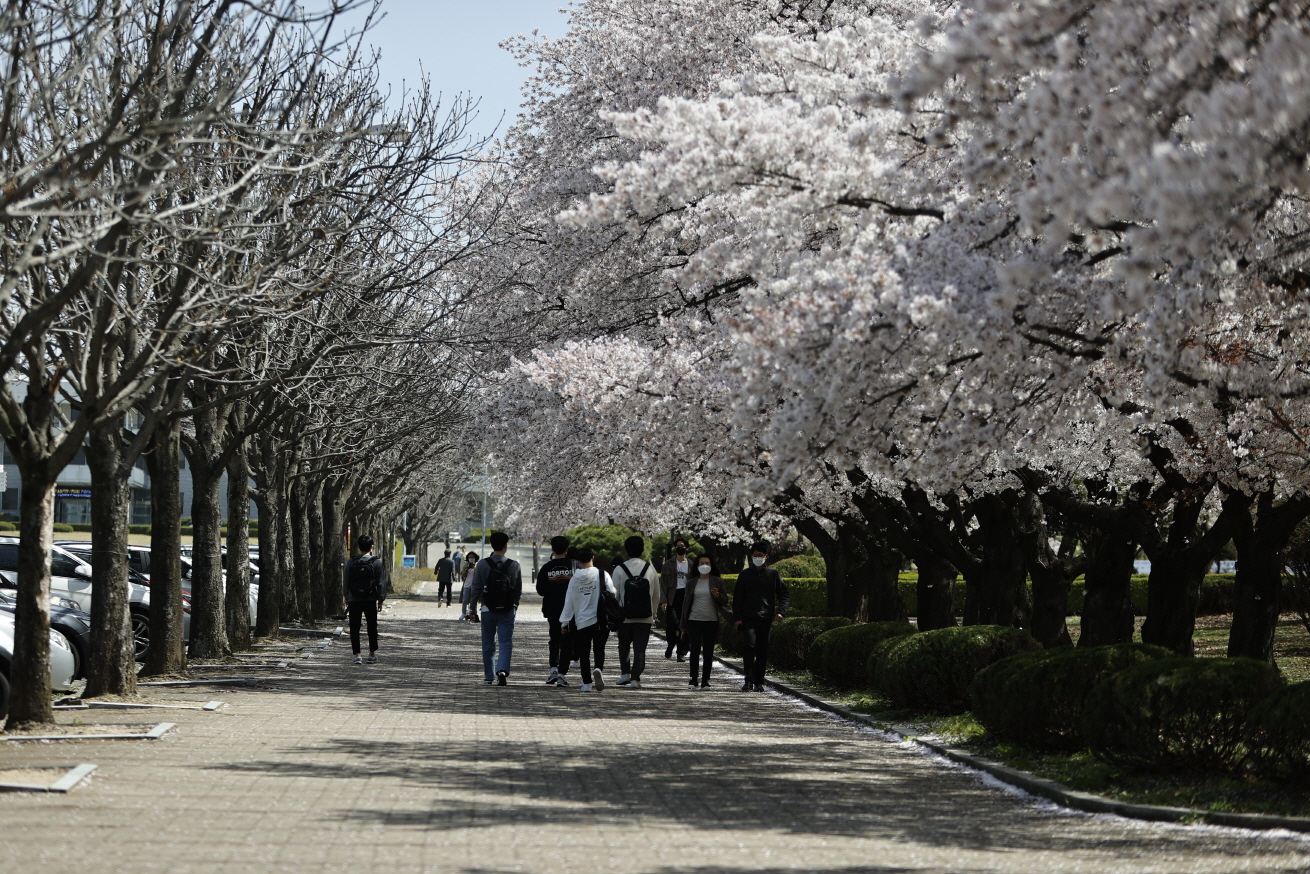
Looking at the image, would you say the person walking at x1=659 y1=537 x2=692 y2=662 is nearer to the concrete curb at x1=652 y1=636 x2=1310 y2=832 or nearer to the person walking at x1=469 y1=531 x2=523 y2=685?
the person walking at x1=469 y1=531 x2=523 y2=685

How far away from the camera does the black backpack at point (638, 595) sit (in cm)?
1883

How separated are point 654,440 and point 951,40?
8131 mm

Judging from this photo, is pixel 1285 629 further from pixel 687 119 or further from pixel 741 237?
pixel 687 119

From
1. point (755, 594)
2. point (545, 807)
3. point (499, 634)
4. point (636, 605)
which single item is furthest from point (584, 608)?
point (545, 807)

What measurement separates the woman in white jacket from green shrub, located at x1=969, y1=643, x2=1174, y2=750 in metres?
6.84

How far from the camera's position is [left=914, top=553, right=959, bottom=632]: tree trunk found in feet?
66.4

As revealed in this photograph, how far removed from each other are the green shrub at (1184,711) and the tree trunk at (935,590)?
10.2 meters

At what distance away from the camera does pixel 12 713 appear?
1162 cm

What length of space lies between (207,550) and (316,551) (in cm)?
1729

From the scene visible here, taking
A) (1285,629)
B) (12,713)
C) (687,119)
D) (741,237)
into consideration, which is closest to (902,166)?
(687,119)

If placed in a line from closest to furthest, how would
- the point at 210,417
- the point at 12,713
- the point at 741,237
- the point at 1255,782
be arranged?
the point at 1255,782, the point at 12,713, the point at 741,237, the point at 210,417

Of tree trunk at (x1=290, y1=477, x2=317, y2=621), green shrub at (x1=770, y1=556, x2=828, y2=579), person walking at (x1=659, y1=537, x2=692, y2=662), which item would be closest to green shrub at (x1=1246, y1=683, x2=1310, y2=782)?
person walking at (x1=659, y1=537, x2=692, y2=662)

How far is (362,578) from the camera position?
845 inches

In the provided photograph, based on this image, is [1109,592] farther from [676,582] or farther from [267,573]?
[267,573]
